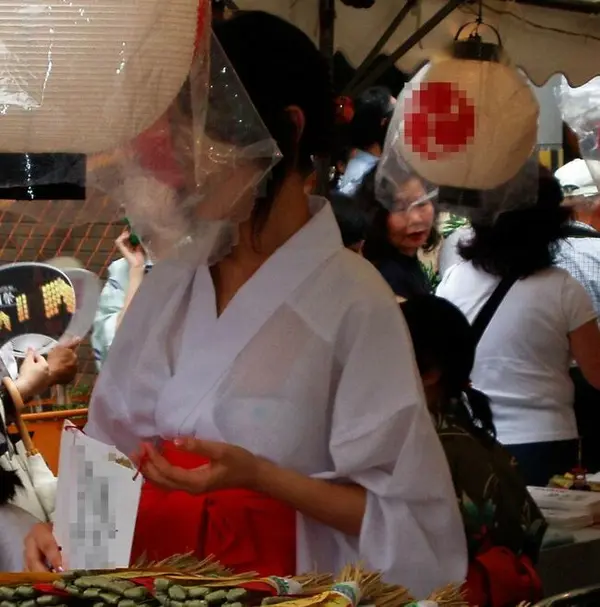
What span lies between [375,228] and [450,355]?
4.47ft

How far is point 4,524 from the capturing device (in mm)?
2080

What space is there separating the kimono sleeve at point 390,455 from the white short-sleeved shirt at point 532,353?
1785 mm

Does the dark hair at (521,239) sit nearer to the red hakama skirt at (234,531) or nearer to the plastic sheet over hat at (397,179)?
the plastic sheet over hat at (397,179)

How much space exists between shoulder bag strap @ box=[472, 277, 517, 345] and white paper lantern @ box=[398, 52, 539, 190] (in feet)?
1.35

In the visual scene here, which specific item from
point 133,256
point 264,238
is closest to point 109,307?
point 133,256

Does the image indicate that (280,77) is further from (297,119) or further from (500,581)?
(500,581)

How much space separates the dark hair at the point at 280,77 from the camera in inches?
66.2

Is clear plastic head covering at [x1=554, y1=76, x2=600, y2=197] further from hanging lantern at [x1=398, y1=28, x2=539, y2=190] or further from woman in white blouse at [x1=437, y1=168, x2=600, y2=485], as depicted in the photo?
hanging lantern at [x1=398, y1=28, x2=539, y2=190]

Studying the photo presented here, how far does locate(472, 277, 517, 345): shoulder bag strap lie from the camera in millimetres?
3426

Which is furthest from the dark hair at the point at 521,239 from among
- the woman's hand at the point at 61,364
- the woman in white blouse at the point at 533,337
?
the woman's hand at the point at 61,364

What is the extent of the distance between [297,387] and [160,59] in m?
0.52

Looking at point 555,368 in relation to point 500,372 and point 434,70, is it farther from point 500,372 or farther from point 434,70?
point 434,70

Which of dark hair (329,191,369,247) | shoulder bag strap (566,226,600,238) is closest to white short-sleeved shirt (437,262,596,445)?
shoulder bag strap (566,226,600,238)

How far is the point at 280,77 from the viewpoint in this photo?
1.69 meters
